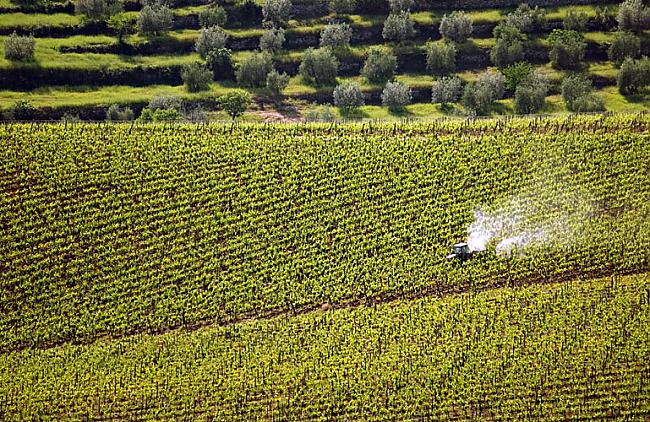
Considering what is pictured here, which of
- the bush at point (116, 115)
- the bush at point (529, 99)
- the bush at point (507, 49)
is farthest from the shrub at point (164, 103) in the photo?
the bush at point (507, 49)

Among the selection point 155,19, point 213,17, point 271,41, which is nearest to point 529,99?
point 271,41

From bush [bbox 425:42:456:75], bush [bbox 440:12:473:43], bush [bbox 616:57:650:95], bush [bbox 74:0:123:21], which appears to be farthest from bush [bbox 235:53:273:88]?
bush [bbox 616:57:650:95]

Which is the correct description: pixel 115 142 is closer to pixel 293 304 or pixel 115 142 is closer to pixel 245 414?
pixel 293 304

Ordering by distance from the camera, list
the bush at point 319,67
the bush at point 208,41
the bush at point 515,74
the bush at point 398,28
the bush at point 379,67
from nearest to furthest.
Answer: the bush at point 515,74
the bush at point 379,67
the bush at point 319,67
the bush at point 208,41
the bush at point 398,28

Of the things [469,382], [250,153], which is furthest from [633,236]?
[250,153]

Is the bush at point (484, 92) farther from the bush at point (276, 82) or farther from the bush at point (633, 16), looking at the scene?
the bush at point (276, 82)

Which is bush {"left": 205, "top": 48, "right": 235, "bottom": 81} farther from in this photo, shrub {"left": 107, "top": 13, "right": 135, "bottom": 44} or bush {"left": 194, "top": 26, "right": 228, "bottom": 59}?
shrub {"left": 107, "top": 13, "right": 135, "bottom": 44}
